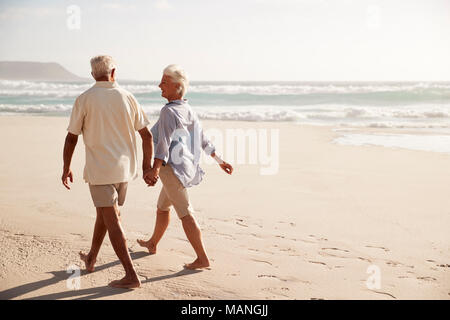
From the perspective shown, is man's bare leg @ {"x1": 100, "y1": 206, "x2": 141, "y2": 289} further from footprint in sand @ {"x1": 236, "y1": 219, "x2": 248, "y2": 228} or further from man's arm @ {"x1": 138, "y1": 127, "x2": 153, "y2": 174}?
footprint in sand @ {"x1": 236, "y1": 219, "x2": 248, "y2": 228}

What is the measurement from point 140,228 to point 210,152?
4.91ft

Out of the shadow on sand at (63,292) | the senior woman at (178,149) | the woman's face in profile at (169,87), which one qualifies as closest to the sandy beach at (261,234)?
the shadow on sand at (63,292)

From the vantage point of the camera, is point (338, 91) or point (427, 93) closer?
point (427, 93)

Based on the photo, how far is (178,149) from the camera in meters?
3.71

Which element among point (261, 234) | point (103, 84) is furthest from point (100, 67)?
point (261, 234)

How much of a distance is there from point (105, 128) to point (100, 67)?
0.43 metres

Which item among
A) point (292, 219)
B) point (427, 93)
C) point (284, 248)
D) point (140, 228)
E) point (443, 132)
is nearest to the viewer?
point (284, 248)

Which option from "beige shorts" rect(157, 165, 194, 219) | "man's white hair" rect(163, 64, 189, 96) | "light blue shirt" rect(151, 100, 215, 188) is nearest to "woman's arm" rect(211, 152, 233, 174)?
"light blue shirt" rect(151, 100, 215, 188)

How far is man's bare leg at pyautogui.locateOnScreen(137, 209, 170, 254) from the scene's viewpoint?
4195 millimetres

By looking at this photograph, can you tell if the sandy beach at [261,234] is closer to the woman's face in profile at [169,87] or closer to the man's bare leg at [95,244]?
the man's bare leg at [95,244]

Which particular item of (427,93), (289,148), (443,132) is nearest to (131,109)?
(289,148)

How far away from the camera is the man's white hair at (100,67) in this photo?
11.0 feet

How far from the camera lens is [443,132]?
14211 millimetres

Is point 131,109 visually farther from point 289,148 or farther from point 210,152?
point 289,148
